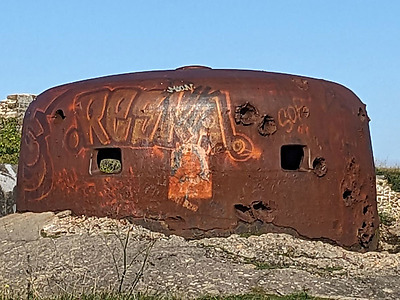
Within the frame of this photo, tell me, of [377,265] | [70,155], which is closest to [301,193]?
[377,265]

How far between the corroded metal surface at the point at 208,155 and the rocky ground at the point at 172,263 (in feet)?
1.21

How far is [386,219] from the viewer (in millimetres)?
18062

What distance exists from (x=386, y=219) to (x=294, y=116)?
747 centimetres

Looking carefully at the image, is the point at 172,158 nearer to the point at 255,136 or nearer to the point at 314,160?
the point at 255,136

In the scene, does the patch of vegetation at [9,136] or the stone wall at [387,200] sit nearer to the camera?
the stone wall at [387,200]

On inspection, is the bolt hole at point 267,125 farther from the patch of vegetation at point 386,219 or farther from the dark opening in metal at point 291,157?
the patch of vegetation at point 386,219

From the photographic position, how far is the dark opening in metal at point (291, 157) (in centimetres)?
1190

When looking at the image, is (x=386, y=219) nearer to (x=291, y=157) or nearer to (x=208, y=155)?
(x=291, y=157)

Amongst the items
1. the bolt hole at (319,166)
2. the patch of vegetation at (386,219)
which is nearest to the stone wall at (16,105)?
the patch of vegetation at (386,219)

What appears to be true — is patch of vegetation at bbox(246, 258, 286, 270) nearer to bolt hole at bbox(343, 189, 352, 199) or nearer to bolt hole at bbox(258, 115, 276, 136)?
bolt hole at bbox(258, 115, 276, 136)

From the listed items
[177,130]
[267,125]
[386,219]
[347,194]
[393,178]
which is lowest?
[386,219]

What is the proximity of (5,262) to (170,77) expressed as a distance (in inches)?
154

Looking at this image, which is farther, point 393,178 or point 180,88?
point 393,178

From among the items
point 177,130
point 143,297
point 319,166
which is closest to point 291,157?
point 319,166
